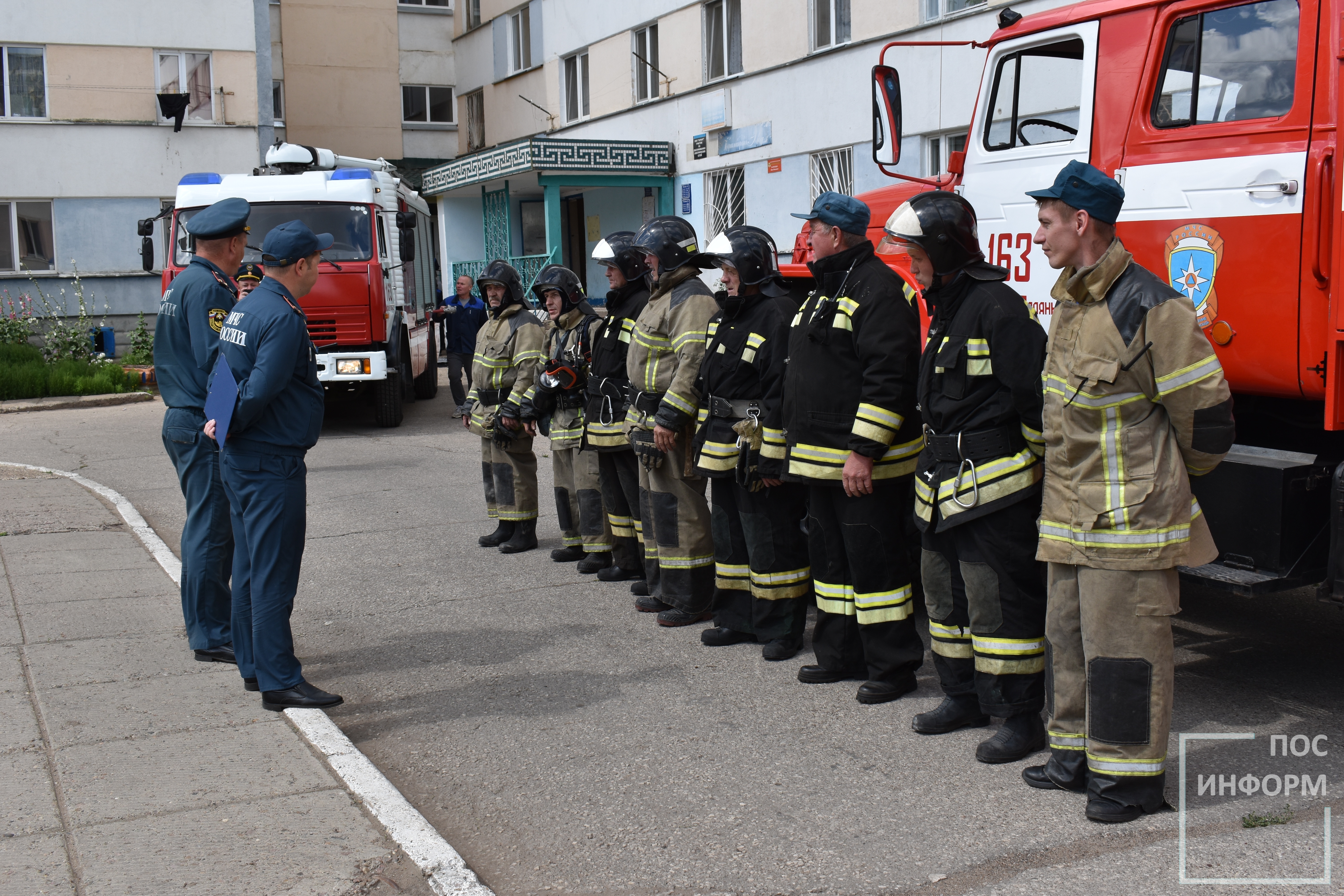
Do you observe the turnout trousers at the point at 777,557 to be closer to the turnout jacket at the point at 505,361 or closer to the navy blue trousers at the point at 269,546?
the navy blue trousers at the point at 269,546

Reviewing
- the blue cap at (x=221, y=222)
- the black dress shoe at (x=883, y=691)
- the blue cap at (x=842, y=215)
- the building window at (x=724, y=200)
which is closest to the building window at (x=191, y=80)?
the building window at (x=724, y=200)

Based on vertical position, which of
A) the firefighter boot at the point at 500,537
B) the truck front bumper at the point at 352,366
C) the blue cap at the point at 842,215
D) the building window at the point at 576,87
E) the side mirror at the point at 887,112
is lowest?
the firefighter boot at the point at 500,537

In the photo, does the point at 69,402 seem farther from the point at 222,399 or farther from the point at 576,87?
the point at 222,399

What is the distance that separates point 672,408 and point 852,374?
1365 mm

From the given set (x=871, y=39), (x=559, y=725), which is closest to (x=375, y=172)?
(x=871, y=39)

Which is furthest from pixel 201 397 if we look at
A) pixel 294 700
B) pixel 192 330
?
pixel 294 700

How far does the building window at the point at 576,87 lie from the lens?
2717 centimetres

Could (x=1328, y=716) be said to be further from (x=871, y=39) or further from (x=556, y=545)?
(x=871, y=39)

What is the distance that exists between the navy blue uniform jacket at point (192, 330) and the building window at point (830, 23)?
1445 cm

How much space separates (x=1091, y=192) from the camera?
3.74 m

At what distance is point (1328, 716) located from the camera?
469cm

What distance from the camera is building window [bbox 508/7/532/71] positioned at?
30000 millimetres

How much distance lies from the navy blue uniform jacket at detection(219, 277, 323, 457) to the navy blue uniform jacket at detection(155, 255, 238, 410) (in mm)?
537

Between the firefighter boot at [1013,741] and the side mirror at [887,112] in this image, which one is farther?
the side mirror at [887,112]
